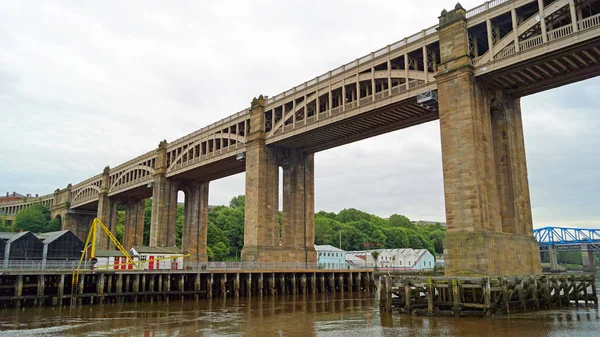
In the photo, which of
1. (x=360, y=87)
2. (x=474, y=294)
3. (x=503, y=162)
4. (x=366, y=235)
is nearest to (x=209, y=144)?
(x=360, y=87)

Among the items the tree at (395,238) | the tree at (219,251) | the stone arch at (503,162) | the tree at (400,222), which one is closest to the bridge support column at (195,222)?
the tree at (219,251)

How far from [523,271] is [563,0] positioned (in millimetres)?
19053

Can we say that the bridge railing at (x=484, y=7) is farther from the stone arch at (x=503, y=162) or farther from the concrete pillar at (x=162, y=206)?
the concrete pillar at (x=162, y=206)

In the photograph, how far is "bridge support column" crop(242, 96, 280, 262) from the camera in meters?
53.2

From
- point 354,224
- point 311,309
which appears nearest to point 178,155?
point 311,309

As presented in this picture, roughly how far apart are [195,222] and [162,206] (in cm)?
623

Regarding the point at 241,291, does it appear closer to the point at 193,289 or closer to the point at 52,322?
A: the point at 193,289

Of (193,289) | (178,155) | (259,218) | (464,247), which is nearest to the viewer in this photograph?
(464,247)

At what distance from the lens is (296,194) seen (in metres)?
58.7

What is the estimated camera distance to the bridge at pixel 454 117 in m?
32.8

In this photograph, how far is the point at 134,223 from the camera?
94125 mm

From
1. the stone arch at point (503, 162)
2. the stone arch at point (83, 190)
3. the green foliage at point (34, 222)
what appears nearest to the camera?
the stone arch at point (503, 162)

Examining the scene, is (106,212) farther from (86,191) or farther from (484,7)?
(484,7)

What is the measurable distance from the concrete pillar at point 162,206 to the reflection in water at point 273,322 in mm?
35265
